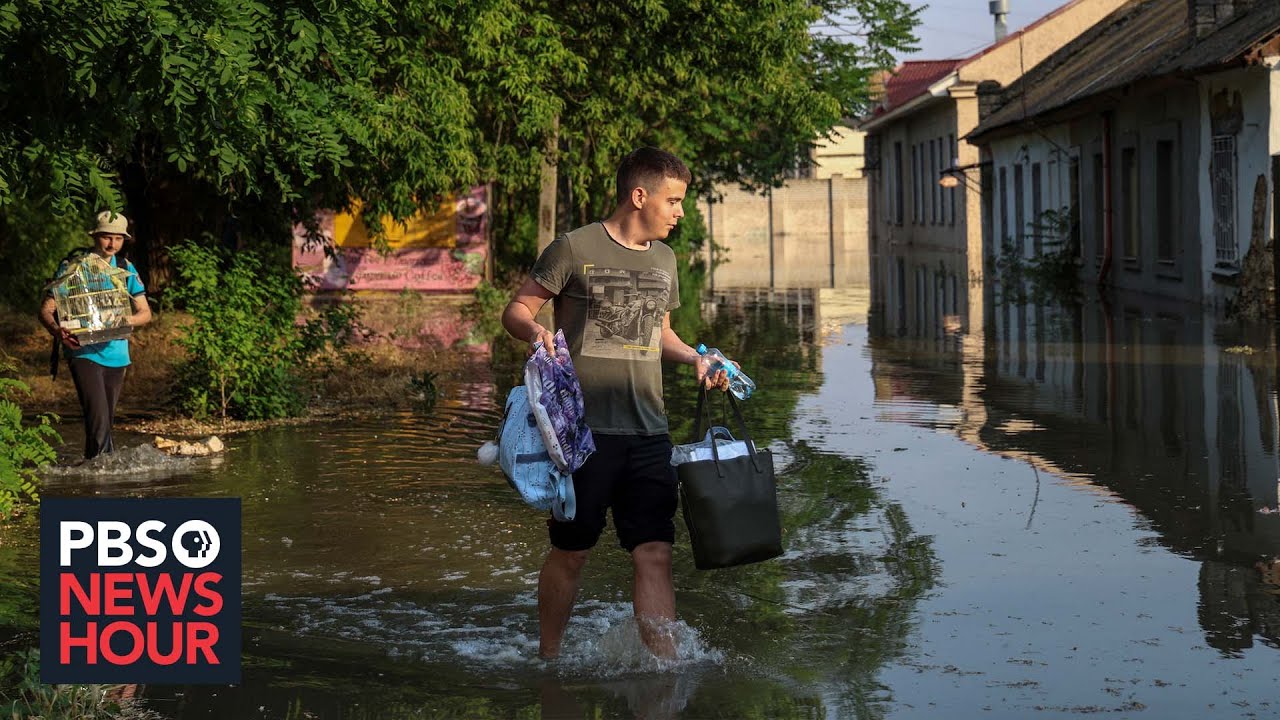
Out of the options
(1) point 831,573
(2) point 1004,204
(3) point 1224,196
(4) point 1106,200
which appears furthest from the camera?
(2) point 1004,204

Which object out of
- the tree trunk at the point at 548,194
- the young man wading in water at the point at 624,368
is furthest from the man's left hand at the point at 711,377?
the tree trunk at the point at 548,194

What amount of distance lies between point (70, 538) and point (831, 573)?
3.03 metres

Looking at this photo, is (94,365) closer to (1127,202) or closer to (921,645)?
(921,645)

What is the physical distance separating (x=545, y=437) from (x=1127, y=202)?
23292mm

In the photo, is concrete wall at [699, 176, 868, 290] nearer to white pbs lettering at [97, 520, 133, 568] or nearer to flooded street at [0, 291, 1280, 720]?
flooded street at [0, 291, 1280, 720]

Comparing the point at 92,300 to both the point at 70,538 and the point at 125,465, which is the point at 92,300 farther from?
the point at 70,538

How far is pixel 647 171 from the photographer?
549 cm

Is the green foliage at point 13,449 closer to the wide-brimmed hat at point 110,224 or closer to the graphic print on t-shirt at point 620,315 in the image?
the wide-brimmed hat at point 110,224

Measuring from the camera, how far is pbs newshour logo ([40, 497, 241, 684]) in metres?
5.28

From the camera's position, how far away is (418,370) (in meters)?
15.7

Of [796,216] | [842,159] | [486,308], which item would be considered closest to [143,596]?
[486,308]

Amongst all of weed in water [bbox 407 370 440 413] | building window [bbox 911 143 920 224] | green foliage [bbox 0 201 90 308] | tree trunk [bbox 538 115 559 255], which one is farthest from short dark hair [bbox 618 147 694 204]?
building window [bbox 911 143 920 224]

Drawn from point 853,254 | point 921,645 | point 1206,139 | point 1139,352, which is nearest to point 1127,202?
point 1206,139

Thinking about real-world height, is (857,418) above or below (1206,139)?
below
